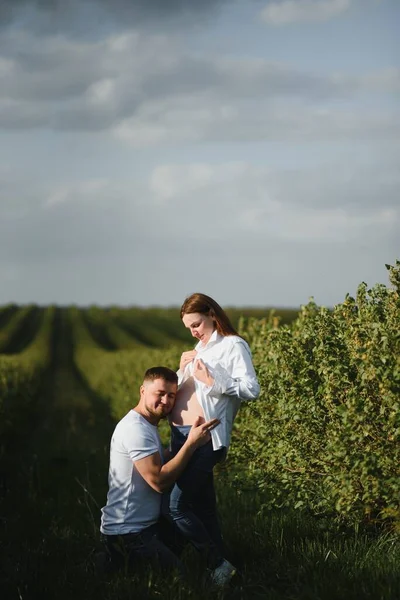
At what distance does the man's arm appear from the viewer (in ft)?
18.4

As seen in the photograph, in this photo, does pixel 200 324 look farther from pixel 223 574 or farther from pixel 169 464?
pixel 223 574

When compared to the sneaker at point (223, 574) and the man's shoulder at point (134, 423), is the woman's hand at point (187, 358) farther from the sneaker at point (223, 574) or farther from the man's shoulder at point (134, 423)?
the sneaker at point (223, 574)

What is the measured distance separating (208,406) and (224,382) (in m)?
0.21

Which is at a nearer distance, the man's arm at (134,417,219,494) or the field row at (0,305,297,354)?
the man's arm at (134,417,219,494)

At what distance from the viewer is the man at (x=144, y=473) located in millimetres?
5637

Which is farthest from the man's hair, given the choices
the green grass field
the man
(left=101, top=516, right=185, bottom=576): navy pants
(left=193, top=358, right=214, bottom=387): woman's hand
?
the green grass field

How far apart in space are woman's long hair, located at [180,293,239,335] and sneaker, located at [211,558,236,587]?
65.1 inches

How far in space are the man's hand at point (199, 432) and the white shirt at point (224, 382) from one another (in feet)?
0.15

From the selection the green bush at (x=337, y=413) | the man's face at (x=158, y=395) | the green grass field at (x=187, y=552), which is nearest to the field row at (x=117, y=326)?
the green grass field at (x=187, y=552)

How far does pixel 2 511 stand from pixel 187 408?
4537 mm

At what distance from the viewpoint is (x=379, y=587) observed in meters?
5.08

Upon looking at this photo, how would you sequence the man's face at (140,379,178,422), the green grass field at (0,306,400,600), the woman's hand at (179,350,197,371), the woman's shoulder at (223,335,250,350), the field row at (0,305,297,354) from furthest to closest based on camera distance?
the field row at (0,305,297,354), the woman's hand at (179,350,197,371), the woman's shoulder at (223,335,250,350), the man's face at (140,379,178,422), the green grass field at (0,306,400,600)

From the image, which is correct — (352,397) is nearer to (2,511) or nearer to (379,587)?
(379,587)

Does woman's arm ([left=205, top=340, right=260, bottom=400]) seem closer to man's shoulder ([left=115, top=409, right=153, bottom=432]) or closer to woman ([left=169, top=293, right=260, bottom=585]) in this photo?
woman ([left=169, top=293, right=260, bottom=585])
